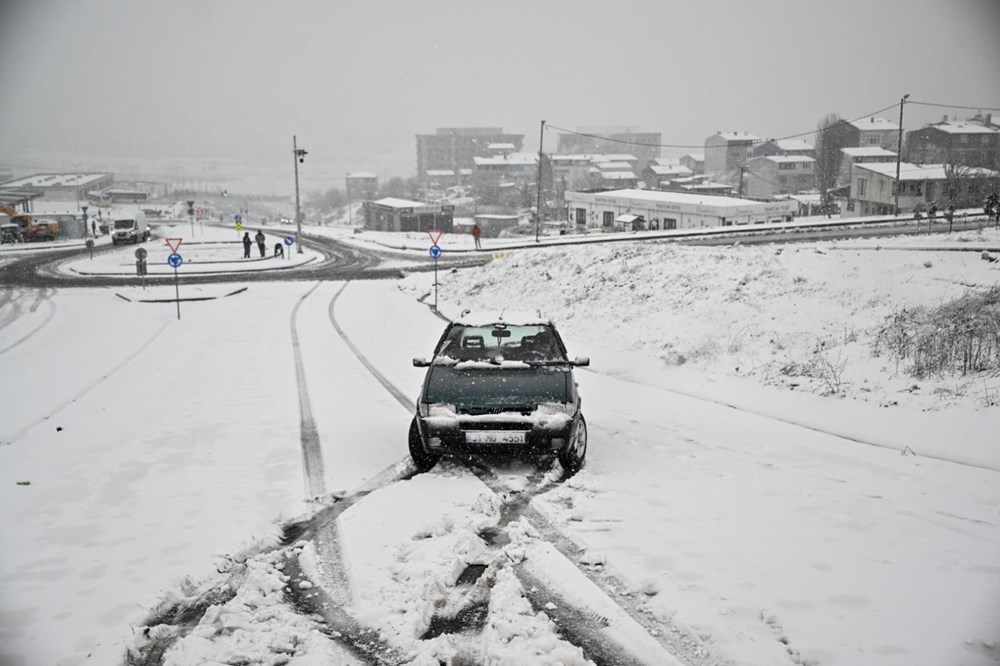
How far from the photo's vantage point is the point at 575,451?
7.31 meters

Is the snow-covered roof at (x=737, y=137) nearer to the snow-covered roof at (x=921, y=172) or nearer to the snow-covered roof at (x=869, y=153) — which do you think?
the snow-covered roof at (x=869, y=153)

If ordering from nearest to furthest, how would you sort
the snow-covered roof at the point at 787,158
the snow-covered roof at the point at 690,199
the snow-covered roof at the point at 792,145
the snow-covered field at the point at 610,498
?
the snow-covered field at the point at 610,498
the snow-covered roof at the point at 690,199
the snow-covered roof at the point at 787,158
the snow-covered roof at the point at 792,145

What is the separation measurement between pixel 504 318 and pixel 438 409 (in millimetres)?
2004

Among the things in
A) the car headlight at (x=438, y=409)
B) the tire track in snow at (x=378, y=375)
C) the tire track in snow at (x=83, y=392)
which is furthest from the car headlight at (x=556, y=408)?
the tire track in snow at (x=83, y=392)

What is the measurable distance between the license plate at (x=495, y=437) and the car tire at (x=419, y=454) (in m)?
0.65

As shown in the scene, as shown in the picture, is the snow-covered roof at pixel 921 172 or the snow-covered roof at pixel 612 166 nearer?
the snow-covered roof at pixel 921 172

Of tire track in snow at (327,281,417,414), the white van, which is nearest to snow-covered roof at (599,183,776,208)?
the white van

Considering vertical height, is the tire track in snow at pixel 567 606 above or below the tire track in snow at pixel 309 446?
above

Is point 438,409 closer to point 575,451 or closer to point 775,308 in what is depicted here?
point 575,451

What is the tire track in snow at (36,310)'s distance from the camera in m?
19.2

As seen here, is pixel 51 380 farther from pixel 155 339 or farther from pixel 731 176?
pixel 731 176

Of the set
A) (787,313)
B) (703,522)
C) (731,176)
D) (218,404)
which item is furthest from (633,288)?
(731,176)

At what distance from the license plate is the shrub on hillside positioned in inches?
282

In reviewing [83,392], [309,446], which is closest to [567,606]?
[309,446]
